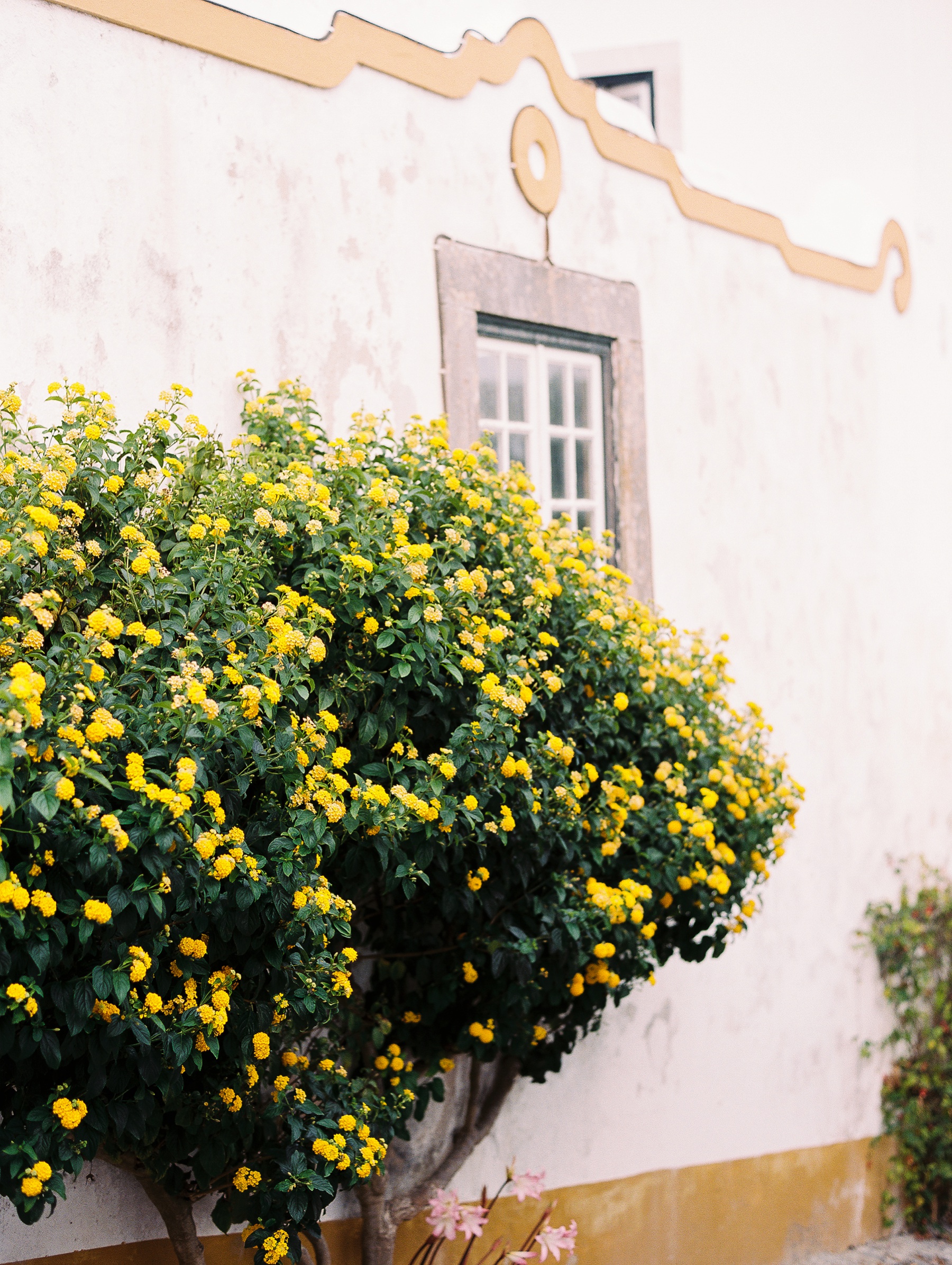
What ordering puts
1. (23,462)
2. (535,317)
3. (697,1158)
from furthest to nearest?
1. (697,1158)
2. (535,317)
3. (23,462)

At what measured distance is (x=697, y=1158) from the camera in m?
5.71

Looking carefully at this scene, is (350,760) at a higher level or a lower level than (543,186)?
lower

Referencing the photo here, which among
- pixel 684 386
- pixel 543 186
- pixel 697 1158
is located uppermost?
pixel 543 186

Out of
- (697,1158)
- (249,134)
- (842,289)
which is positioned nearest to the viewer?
(249,134)

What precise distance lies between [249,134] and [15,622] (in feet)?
7.86

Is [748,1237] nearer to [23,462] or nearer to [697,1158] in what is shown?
[697,1158]

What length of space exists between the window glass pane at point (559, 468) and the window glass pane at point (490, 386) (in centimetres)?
38

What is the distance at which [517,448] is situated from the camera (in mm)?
5312

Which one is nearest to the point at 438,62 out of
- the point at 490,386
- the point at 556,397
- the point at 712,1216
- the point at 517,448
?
the point at 490,386

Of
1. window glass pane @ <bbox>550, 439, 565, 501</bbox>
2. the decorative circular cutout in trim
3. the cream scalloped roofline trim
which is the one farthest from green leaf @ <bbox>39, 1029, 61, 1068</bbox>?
the decorative circular cutout in trim

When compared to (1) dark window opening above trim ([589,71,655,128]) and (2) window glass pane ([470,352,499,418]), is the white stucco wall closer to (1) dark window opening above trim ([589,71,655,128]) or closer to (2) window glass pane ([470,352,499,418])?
(1) dark window opening above trim ([589,71,655,128])

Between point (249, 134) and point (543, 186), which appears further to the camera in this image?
point (543, 186)

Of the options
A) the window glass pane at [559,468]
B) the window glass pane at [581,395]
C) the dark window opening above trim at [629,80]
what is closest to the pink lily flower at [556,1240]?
the window glass pane at [559,468]

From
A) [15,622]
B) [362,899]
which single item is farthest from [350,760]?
[15,622]
